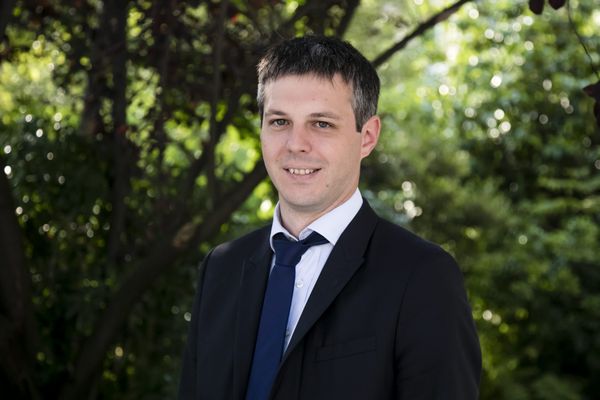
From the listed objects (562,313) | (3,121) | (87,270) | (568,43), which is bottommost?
(562,313)

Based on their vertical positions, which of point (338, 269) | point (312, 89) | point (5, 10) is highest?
point (5, 10)

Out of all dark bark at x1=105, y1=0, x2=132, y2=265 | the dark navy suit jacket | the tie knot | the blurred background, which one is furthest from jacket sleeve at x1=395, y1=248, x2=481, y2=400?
dark bark at x1=105, y1=0, x2=132, y2=265

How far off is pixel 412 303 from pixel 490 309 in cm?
702

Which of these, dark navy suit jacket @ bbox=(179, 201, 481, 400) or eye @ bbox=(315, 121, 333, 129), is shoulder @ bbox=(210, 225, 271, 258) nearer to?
dark navy suit jacket @ bbox=(179, 201, 481, 400)

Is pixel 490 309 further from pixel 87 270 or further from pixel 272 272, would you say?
pixel 272 272

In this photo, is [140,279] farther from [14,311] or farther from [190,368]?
[190,368]

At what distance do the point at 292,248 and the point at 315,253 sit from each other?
0.05m

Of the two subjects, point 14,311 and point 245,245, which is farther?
point 14,311

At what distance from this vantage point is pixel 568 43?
9203 mm

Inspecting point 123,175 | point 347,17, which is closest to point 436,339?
point 347,17

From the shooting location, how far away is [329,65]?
214 cm

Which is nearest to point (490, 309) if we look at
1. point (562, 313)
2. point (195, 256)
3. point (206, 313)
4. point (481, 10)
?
point (562, 313)

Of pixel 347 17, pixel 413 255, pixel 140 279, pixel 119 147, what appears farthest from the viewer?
pixel 119 147

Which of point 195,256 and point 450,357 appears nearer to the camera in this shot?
point 450,357
